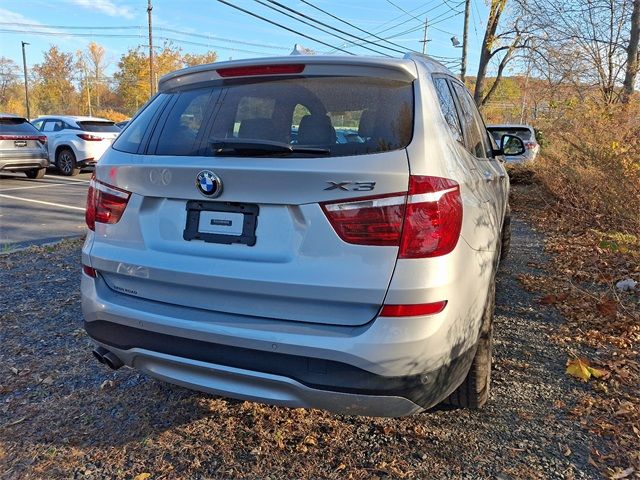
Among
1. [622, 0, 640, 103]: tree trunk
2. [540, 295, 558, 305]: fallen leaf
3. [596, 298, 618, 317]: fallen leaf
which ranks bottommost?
[540, 295, 558, 305]: fallen leaf

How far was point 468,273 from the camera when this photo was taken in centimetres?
209

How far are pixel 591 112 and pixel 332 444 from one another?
27.0 ft

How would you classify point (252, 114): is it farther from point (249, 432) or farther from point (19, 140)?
point (19, 140)

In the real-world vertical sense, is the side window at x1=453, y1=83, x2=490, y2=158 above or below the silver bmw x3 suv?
above

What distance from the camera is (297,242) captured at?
1.91 metres

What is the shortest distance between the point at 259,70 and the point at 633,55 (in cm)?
995

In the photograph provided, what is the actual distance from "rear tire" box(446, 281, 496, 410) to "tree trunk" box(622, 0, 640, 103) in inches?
330

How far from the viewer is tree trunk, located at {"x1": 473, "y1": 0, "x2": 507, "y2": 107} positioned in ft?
57.2

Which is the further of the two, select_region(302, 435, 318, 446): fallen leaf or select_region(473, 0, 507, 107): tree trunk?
select_region(473, 0, 507, 107): tree trunk

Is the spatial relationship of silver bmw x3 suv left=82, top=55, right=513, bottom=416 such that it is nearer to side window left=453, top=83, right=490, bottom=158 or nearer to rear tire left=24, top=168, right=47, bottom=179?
side window left=453, top=83, right=490, bottom=158

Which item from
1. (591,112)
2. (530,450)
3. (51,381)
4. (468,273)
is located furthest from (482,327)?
(591,112)

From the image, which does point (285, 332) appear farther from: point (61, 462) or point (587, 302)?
point (587, 302)

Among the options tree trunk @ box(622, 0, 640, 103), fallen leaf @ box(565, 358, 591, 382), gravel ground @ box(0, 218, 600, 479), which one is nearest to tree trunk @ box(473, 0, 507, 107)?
tree trunk @ box(622, 0, 640, 103)

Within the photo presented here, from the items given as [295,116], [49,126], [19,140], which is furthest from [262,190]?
[49,126]
